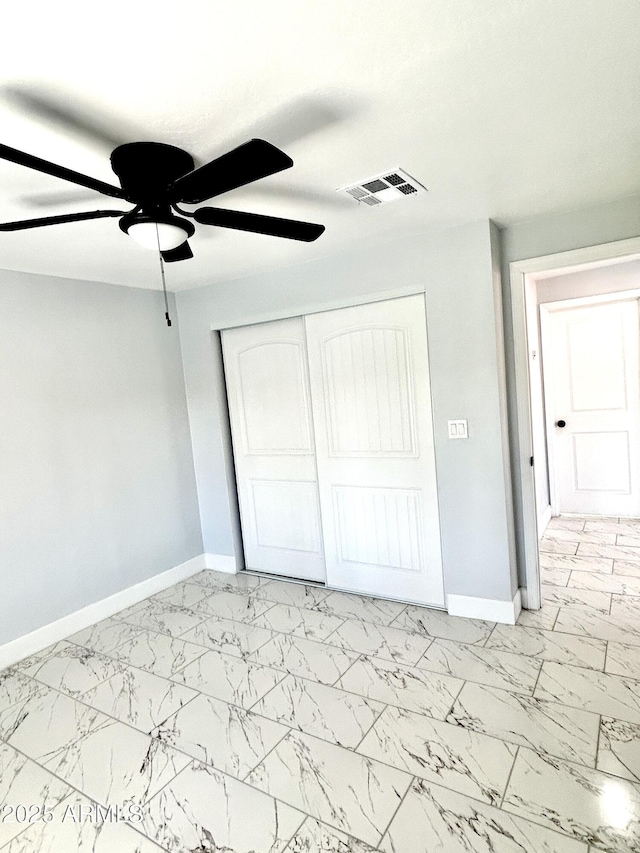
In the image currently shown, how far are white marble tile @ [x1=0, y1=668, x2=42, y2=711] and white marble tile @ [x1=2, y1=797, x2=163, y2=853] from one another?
94 centimetres

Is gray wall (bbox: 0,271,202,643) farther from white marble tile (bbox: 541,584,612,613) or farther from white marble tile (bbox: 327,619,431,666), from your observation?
white marble tile (bbox: 541,584,612,613)

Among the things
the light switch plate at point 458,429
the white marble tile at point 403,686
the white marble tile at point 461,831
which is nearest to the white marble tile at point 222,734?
the white marble tile at point 403,686

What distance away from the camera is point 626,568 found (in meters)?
3.54

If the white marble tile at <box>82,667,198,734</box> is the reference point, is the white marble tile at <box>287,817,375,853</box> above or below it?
below

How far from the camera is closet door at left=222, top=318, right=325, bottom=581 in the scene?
3.67 m

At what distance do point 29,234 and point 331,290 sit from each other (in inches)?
69.7

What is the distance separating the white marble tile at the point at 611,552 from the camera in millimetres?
3732

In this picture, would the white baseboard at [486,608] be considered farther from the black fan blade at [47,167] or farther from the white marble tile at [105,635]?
the black fan blade at [47,167]

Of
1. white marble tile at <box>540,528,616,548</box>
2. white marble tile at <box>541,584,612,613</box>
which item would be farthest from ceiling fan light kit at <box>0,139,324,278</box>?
white marble tile at <box>540,528,616,548</box>

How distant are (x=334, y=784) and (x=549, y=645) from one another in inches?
57.3

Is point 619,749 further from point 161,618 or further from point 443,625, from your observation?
point 161,618

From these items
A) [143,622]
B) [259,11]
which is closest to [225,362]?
[143,622]

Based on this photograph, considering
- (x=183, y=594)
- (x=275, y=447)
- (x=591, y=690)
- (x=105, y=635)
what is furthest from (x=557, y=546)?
(x=105, y=635)

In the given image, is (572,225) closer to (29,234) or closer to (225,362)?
(225,362)
